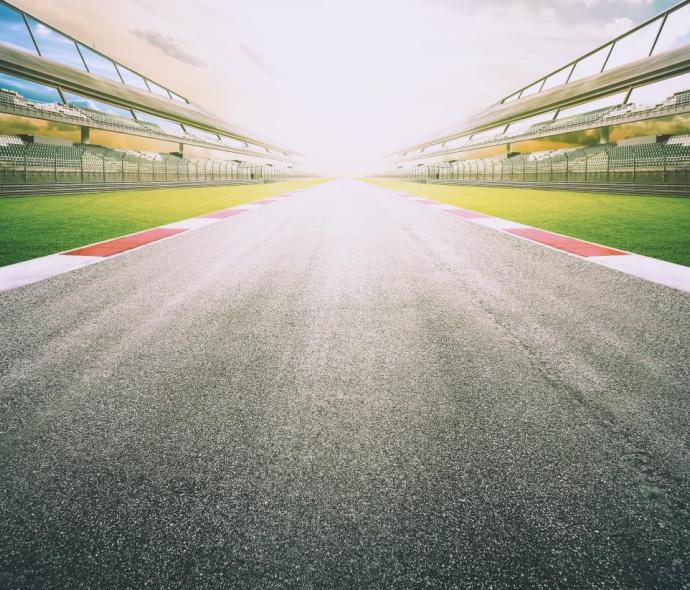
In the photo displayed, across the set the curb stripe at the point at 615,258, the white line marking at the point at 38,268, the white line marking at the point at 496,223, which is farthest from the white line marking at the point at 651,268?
the white line marking at the point at 38,268

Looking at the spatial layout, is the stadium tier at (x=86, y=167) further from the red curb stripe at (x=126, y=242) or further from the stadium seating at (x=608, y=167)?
the stadium seating at (x=608, y=167)

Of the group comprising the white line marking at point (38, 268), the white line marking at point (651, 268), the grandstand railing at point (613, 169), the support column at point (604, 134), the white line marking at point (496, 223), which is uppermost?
the support column at point (604, 134)

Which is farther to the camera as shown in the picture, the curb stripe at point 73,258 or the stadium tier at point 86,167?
the stadium tier at point 86,167

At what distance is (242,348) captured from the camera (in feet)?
8.38

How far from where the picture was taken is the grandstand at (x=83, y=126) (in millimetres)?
20125

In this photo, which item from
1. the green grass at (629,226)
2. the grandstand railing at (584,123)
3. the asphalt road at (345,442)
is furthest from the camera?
the grandstand railing at (584,123)

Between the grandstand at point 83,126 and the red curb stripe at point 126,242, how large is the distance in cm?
1232

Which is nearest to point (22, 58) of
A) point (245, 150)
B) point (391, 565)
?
point (391, 565)

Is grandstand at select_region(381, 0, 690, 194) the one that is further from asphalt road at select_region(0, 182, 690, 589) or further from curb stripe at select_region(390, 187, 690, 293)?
asphalt road at select_region(0, 182, 690, 589)

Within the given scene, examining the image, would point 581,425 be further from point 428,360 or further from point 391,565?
point 391,565

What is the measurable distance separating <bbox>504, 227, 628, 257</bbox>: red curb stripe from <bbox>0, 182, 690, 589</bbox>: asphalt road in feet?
6.97

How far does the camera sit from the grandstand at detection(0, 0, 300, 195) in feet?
66.0

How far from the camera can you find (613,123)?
1215 inches

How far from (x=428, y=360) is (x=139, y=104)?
47689 millimetres
